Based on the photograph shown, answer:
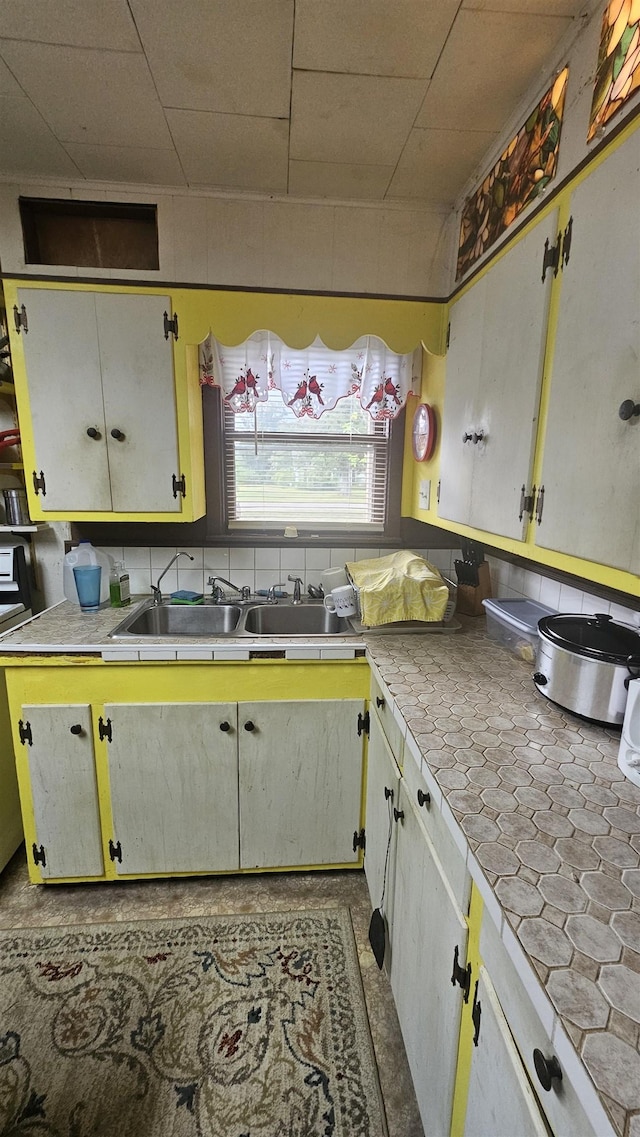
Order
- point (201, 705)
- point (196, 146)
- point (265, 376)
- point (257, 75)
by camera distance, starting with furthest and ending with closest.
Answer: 1. point (265, 376)
2. point (201, 705)
3. point (196, 146)
4. point (257, 75)

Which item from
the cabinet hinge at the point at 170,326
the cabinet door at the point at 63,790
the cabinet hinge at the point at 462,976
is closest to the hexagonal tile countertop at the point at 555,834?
the cabinet hinge at the point at 462,976

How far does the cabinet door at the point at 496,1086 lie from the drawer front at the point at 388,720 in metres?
0.53

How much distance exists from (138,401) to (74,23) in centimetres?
97

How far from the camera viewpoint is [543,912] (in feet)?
2.14

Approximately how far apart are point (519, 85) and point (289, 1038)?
8.73 feet

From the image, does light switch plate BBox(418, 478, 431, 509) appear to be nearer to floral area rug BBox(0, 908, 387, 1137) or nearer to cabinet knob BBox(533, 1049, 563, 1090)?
floral area rug BBox(0, 908, 387, 1137)

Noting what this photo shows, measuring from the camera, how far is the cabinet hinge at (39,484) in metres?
1.84

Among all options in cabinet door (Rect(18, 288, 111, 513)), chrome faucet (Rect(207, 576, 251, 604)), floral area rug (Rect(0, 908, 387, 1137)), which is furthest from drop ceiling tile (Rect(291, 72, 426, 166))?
floral area rug (Rect(0, 908, 387, 1137))

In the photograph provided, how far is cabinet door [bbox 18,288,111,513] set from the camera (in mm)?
1742

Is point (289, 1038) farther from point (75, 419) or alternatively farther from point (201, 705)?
point (75, 419)

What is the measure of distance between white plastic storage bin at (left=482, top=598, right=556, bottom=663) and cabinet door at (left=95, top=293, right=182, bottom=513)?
1.29 meters

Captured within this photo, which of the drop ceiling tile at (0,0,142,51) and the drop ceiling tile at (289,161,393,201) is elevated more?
the drop ceiling tile at (0,0,142,51)

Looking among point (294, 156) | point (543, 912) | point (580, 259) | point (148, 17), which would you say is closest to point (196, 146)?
point (294, 156)

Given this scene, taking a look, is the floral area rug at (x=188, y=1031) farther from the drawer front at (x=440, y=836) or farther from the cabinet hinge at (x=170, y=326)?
the cabinet hinge at (x=170, y=326)
